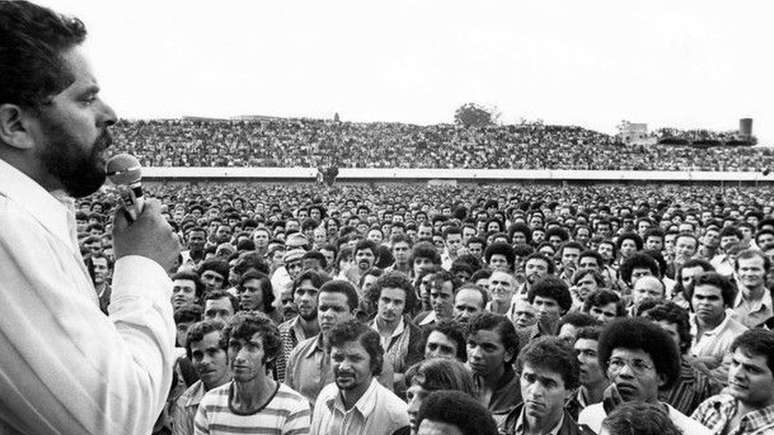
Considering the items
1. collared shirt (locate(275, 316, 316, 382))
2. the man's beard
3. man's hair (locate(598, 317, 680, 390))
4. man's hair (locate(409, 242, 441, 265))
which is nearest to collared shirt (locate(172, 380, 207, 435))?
collared shirt (locate(275, 316, 316, 382))

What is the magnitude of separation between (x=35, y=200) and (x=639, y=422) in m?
2.49

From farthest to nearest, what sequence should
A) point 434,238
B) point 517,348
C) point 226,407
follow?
point 434,238, point 517,348, point 226,407

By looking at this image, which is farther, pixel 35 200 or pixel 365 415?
pixel 365 415

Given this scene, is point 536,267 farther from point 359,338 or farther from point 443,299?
point 359,338

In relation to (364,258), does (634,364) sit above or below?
above

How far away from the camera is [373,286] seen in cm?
638

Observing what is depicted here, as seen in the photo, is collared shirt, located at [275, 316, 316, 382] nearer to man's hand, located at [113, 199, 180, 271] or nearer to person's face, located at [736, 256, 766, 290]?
person's face, located at [736, 256, 766, 290]

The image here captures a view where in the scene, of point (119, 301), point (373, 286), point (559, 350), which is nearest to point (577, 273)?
point (373, 286)

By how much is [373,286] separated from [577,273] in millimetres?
2297

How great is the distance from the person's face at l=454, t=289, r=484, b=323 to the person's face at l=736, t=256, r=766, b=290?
2583 millimetres

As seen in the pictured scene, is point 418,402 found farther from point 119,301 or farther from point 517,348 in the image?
point 119,301

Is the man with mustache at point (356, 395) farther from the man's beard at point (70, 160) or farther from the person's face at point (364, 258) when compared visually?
the person's face at point (364, 258)

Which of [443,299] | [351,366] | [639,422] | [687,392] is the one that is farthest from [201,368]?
[687,392]

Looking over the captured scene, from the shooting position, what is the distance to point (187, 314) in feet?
19.7
